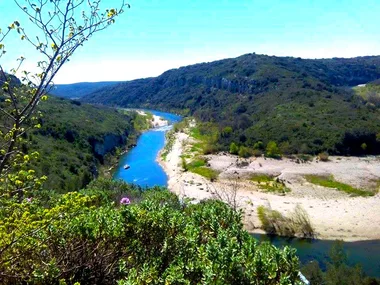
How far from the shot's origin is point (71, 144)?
69.8m

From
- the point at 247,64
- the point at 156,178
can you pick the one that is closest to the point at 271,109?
the point at 156,178

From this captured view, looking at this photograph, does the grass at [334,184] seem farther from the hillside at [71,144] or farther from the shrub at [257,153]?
the hillside at [71,144]

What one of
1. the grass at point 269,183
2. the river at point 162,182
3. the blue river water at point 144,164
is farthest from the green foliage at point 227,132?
the grass at point 269,183

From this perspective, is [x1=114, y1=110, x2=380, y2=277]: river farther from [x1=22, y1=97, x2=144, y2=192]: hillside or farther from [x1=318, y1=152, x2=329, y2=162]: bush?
[x1=318, y1=152, x2=329, y2=162]: bush

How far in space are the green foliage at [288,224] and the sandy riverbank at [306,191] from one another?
0.91 metres

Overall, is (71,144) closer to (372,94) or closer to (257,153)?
(257,153)

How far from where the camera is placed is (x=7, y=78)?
7.88 m

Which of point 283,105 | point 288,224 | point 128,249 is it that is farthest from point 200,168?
point 128,249

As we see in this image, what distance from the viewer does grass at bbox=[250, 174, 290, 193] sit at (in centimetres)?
5614

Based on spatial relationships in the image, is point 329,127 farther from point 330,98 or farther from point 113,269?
point 113,269

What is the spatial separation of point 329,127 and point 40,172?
204ft

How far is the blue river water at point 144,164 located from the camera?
220ft

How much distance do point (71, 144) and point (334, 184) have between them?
46.0 meters

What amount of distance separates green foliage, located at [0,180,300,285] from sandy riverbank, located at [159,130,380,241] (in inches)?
700
